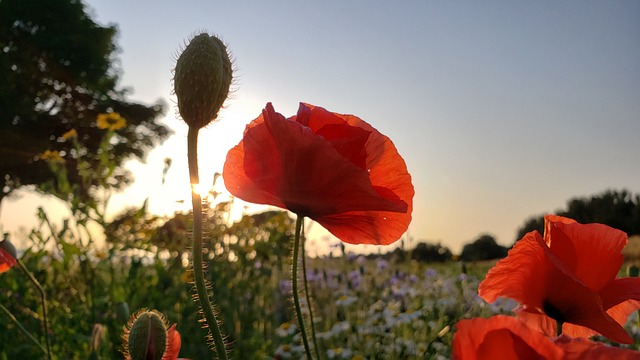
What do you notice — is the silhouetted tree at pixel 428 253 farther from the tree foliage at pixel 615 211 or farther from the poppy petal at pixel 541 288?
the poppy petal at pixel 541 288

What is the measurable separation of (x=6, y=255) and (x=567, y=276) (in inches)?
40.4

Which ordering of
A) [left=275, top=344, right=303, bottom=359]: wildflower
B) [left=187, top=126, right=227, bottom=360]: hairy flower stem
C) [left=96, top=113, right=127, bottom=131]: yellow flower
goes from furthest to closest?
1. [left=96, top=113, right=127, bottom=131]: yellow flower
2. [left=275, top=344, right=303, bottom=359]: wildflower
3. [left=187, top=126, right=227, bottom=360]: hairy flower stem

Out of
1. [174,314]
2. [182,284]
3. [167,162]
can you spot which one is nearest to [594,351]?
[174,314]

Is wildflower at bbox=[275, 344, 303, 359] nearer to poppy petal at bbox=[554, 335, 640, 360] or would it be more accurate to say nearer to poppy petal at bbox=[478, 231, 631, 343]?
poppy petal at bbox=[478, 231, 631, 343]

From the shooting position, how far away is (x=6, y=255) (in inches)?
52.7

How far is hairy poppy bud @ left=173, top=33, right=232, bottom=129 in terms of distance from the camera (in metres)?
0.60

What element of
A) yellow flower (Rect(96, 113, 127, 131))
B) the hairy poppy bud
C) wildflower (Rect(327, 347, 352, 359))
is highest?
yellow flower (Rect(96, 113, 127, 131))

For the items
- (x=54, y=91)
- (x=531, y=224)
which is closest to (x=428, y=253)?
(x=531, y=224)

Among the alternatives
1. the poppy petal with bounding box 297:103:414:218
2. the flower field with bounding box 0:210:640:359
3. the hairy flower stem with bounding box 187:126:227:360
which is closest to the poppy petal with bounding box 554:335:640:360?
the hairy flower stem with bounding box 187:126:227:360

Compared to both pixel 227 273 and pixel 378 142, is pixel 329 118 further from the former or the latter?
Answer: pixel 227 273

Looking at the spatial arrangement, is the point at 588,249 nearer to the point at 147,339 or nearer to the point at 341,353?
the point at 147,339

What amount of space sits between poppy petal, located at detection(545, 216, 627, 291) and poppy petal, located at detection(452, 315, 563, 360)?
42 cm

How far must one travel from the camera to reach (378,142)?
80 cm

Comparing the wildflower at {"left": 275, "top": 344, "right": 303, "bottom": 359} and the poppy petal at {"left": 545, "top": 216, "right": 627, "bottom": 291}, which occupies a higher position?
the poppy petal at {"left": 545, "top": 216, "right": 627, "bottom": 291}
